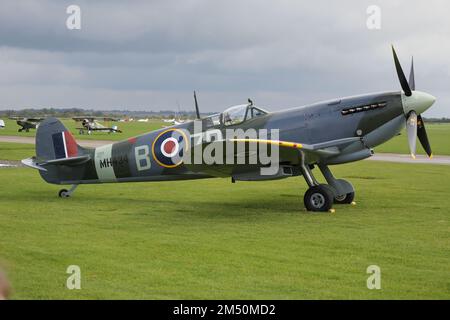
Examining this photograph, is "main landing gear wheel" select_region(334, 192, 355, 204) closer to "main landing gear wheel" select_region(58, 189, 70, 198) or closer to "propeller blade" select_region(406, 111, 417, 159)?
"propeller blade" select_region(406, 111, 417, 159)

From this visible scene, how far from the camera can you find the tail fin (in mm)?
13742

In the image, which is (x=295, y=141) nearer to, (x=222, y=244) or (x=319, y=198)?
(x=319, y=198)

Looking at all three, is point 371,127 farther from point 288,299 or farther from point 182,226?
point 288,299

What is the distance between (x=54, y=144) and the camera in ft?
45.5

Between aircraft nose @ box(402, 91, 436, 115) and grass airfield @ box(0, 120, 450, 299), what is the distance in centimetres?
186

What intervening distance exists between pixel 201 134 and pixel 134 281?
6.39 m

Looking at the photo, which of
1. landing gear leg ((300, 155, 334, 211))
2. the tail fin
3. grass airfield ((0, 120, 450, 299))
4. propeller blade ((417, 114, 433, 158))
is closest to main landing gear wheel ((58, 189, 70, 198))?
grass airfield ((0, 120, 450, 299))

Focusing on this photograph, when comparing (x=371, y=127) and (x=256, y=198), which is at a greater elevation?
(x=371, y=127)

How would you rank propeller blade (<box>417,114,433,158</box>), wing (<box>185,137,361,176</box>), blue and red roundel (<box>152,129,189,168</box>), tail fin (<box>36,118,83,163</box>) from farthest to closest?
tail fin (<box>36,118,83,163</box>), blue and red roundel (<box>152,129,189,168</box>), propeller blade (<box>417,114,433,158</box>), wing (<box>185,137,361,176</box>)

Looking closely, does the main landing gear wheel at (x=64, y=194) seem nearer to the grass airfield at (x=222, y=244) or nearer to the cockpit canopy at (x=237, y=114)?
the grass airfield at (x=222, y=244)

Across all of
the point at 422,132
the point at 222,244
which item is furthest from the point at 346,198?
the point at 222,244

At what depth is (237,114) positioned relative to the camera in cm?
1210

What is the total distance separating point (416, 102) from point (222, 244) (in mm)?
5103

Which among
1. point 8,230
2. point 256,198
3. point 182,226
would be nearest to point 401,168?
point 256,198
